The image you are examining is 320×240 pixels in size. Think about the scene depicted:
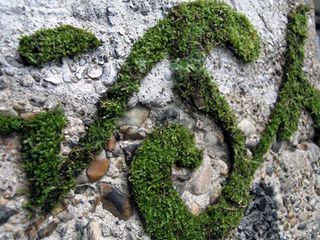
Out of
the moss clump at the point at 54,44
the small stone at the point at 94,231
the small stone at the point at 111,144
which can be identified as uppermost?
the moss clump at the point at 54,44

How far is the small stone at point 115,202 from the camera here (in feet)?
4.64

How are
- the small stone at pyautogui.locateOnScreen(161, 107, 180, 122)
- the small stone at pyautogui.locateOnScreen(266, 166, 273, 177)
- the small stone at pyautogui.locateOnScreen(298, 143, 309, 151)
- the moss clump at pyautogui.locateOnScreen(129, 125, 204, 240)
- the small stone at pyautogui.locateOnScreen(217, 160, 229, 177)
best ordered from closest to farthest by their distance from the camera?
1. the moss clump at pyautogui.locateOnScreen(129, 125, 204, 240)
2. the small stone at pyautogui.locateOnScreen(161, 107, 180, 122)
3. the small stone at pyautogui.locateOnScreen(217, 160, 229, 177)
4. the small stone at pyautogui.locateOnScreen(266, 166, 273, 177)
5. the small stone at pyautogui.locateOnScreen(298, 143, 309, 151)

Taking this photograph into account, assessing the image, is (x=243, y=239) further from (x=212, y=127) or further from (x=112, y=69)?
(x=112, y=69)

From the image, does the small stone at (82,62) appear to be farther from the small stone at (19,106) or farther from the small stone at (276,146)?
the small stone at (276,146)

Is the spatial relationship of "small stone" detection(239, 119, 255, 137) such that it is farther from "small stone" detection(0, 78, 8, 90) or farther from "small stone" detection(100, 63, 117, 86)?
"small stone" detection(0, 78, 8, 90)

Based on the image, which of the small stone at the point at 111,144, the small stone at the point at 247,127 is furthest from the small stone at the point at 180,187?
the small stone at the point at 247,127

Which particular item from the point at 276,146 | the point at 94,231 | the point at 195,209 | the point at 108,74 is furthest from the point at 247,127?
the point at 94,231

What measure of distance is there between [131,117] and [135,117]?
1cm

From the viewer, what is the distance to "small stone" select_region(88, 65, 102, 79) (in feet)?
4.76

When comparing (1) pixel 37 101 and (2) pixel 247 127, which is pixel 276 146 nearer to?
(2) pixel 247 127

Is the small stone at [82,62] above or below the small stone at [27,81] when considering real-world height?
above

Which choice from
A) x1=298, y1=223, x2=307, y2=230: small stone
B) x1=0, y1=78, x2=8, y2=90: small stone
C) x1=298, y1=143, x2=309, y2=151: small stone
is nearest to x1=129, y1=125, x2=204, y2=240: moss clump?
x1=0, y1=78, x2=8, y2=90: small stone

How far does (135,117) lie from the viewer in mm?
1512

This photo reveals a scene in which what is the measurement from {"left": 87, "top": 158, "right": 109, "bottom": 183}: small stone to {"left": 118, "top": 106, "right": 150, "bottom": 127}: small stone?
13 cm
